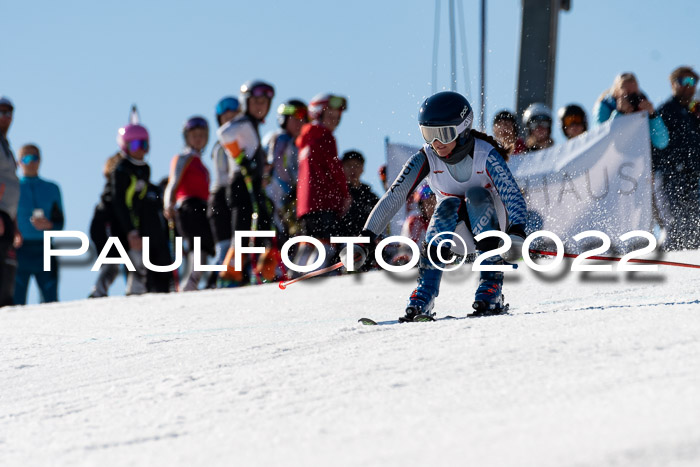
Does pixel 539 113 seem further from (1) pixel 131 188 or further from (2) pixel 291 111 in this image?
(1) pixel 131 188

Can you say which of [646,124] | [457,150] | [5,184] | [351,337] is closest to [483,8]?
[646,124]

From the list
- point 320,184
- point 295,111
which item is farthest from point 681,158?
point 295,111

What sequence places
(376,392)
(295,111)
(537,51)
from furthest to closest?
(537,51)
(295,111)
(376,392)

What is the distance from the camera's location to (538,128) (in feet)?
27.6

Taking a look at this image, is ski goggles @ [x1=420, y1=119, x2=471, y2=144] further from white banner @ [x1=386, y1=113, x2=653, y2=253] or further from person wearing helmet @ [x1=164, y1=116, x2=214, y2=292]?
person wearing helmet @ [x1=164, y1=116, x2=214, y2=292]

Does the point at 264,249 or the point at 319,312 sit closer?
the point at 319,312

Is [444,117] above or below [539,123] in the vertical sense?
below

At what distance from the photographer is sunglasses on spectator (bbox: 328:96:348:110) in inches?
299

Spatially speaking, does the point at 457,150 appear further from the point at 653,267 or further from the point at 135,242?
the point at 135,242

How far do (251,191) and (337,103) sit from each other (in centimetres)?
99

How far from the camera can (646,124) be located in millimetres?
7715

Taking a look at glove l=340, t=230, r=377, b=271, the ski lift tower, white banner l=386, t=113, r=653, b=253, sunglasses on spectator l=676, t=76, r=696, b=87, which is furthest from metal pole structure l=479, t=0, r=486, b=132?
glove l=340, t=230, r=377, b=271

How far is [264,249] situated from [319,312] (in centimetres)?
203

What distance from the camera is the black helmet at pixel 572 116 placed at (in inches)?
329
